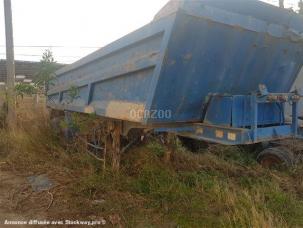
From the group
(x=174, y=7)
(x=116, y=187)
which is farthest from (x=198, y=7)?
(x=116, y=187)

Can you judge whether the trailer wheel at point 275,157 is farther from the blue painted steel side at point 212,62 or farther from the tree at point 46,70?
the tree at point 46,70

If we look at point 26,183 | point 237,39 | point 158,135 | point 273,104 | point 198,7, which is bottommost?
point 26,183

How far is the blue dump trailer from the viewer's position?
340 cm

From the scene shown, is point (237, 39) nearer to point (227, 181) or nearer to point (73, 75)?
point (227, 181)

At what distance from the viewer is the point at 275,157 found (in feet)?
17.6

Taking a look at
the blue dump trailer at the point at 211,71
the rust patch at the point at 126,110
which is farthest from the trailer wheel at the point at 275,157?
the rust patch at the point at 126,110

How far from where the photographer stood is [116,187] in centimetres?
440

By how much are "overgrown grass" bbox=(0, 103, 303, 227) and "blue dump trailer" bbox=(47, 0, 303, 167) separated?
695 millimetres

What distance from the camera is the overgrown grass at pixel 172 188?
3545mm

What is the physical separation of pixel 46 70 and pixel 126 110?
377 centimetres

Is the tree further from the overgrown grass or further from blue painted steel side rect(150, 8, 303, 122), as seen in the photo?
blue painted steel side rect(150, 8, 303, 122)

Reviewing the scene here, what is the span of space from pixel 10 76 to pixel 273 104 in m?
6.53

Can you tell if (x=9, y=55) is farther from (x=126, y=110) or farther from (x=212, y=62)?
(x=212, y=62)

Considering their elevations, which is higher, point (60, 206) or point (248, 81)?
point (248, 81)
